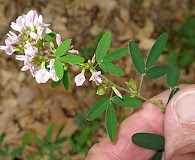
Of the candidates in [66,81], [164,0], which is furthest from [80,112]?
[66,81]

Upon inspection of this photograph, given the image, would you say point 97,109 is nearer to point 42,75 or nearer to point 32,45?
point 42,75

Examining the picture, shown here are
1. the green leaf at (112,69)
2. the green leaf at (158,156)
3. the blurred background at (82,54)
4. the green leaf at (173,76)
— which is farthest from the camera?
the blurred background at (82,54)

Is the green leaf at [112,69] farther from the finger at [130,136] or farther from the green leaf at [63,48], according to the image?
the finger at [130,136]

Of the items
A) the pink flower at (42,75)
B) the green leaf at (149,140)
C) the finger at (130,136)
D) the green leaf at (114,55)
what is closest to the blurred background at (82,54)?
the finger at (130,136)

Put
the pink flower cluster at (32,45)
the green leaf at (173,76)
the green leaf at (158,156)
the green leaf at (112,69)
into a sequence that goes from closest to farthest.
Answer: the pink flower cluster at (32,45) < the green leaf at (112,69) < the green leaf at (173,76) < the green leaf at (158,156)

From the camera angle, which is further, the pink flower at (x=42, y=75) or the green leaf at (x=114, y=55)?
the green leaf at (x=114, y=55)

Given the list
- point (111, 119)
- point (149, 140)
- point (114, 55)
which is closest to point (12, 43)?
point (114, 55)

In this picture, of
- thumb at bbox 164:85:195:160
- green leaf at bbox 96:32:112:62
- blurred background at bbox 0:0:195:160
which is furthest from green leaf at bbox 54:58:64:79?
blurred background at bbox 0:0:195:160

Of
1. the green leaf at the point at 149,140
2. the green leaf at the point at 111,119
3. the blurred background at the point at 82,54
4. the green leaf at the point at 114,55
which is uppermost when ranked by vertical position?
the green leaf at the point at 114,55

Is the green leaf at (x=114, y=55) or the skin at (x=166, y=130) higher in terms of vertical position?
the green leaf at (x=114, y=55)
